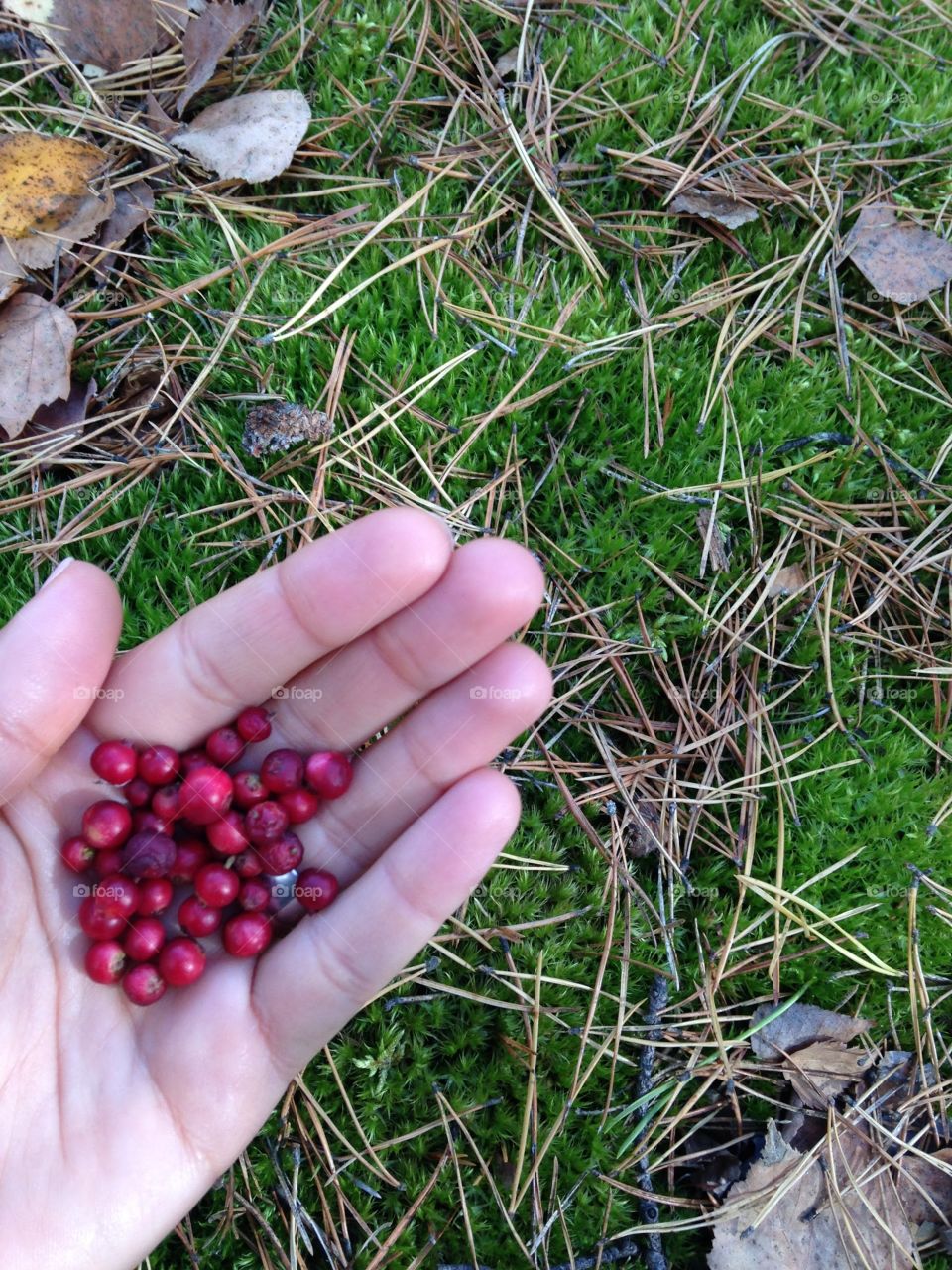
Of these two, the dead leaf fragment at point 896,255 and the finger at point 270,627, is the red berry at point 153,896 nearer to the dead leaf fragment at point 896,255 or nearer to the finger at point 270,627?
the finger at point 270,627

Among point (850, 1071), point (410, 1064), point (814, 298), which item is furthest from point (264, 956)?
point (814, 298)

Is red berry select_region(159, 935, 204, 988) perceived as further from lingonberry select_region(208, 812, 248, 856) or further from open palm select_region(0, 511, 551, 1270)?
lingonberry select_region(208, 812, 248, 856)

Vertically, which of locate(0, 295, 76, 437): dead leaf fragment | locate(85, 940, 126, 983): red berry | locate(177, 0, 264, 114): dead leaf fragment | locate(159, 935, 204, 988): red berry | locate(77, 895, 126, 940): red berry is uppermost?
locate(177, 0, 264, 114): dead leaf fragment

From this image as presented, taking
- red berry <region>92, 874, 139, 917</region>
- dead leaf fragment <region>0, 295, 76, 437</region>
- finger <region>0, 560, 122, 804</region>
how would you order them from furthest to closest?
dead leaf fragment <region>0, 295, 76, 437</region>
red berry <region>92, 874, 139, 917</region>
finger <region>0, 560, 122, 804</region>

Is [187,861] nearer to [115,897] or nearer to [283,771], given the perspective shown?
[115,897]

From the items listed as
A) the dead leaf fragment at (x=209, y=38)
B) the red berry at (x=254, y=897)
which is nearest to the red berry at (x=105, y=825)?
the red berry at (x=254, y=897)

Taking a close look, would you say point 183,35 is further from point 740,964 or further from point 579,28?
point 740,964

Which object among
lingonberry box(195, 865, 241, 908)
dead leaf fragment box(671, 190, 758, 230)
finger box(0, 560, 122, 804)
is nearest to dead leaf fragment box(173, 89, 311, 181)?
dead leaf fragment box(671, 190, 758, 230)
